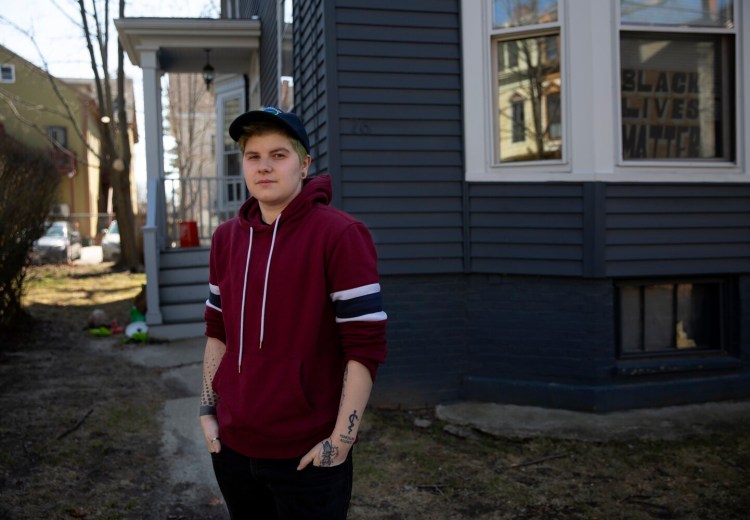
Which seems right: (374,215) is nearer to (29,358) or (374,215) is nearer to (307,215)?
(307,215)

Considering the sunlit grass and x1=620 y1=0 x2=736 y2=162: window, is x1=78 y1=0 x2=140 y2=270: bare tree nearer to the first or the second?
the sunlit grass

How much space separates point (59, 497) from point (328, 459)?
2.45 m

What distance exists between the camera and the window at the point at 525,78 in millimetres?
4965

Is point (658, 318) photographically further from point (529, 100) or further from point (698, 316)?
point (529, 100)

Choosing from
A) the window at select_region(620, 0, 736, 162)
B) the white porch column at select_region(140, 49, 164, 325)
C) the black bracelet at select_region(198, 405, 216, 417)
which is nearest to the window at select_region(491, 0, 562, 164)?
the window at select_region(620, 0, 736, 162)

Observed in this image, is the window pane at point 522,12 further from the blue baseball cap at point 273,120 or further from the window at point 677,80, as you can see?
the blue baseball cap at point 273,120

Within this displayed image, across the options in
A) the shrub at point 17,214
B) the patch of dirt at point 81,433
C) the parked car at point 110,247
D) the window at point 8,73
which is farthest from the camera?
the window at point 8,73

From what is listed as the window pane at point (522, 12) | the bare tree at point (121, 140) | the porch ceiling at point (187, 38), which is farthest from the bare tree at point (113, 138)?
the window pane at point (522, 12)

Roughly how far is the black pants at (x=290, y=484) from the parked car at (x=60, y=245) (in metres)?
17.9

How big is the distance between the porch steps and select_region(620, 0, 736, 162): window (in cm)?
540

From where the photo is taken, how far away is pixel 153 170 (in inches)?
355

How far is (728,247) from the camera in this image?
16.7ft

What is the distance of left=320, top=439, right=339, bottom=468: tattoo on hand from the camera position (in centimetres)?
184

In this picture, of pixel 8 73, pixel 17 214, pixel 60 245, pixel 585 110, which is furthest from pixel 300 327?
pixel 8 73
